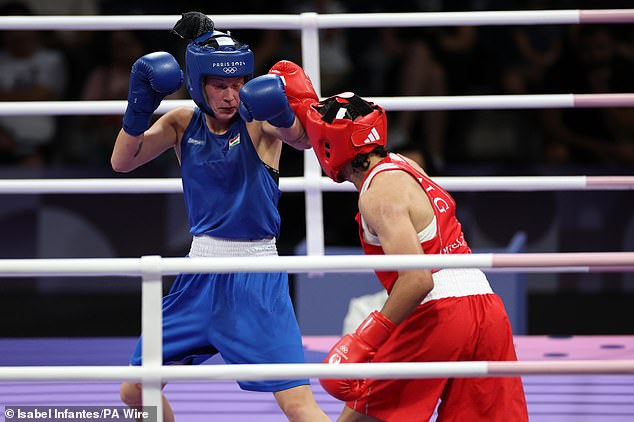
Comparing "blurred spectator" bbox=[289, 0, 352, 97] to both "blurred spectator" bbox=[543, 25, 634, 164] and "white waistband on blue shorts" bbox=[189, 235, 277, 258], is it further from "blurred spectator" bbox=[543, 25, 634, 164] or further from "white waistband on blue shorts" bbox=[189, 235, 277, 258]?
"white waistband on blue shorts" bbox=[189, 235, 277, 258]

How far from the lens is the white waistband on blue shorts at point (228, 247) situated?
3.27 metres

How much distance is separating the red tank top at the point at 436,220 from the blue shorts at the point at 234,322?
349mm

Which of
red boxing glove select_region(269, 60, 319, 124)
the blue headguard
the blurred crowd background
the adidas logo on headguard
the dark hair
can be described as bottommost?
the blurred crowd background

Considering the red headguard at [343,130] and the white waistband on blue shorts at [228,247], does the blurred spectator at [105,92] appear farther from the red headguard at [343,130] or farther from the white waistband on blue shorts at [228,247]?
the red headguard at [343,130]

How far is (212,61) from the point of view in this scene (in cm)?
318

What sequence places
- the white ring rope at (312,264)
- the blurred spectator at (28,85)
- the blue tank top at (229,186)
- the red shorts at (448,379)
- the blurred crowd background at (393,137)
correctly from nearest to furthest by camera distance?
the white ring rope at (312,264) < the red shorts at (448,379) < the blue tank top at (229,186) < the blurred crowd background at (393,137) < the blurred spectator at (28,85)

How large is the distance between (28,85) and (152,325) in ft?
15.2

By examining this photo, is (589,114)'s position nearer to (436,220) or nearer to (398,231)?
(436,220)

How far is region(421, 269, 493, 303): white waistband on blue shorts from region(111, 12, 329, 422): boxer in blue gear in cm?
48

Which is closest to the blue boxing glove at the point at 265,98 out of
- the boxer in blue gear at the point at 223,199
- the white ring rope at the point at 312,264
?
the boxer in blue gear at the point at 223,199

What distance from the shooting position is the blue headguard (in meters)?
3.18

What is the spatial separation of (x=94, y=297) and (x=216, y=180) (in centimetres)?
358

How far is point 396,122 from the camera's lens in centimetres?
718

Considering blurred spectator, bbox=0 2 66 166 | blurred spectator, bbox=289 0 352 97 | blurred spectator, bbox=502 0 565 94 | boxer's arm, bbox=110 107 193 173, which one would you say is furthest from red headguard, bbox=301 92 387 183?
blurred spectator, bbox=502 0 565 94
